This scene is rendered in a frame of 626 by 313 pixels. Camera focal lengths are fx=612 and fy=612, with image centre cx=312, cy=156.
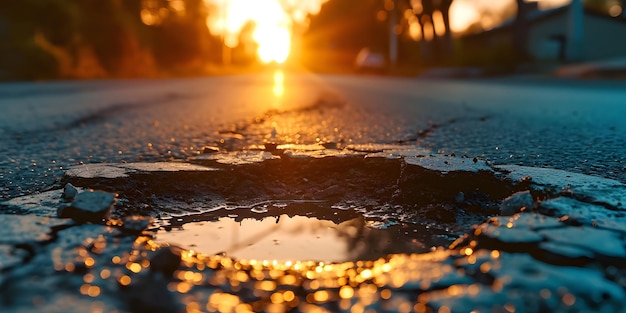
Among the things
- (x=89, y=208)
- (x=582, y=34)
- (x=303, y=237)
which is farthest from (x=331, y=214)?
(x=582, y=34)

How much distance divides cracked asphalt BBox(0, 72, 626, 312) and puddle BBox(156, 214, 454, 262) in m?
0.02

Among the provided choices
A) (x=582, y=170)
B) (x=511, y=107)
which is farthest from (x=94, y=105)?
(x=582, y=170)

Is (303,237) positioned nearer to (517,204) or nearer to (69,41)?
(517,204)

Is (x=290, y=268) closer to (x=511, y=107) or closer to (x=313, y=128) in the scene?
(x=313, y=128)

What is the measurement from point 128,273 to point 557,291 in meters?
1.10

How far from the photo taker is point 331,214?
8.39ft

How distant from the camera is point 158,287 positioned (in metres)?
1.56

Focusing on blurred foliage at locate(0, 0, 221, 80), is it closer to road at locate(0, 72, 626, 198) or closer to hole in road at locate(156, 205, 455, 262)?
road at locate(0, 72, 626, 198)

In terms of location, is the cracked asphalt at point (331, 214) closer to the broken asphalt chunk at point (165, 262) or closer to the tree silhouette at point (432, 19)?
the broken asphalt chunk at point (165, 262)

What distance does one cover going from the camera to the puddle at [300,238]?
6.47 feet

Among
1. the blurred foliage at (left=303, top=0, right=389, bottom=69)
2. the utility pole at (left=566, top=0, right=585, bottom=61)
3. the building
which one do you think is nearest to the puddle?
the utility pole at (left=566, top=0, right=585, bottom=61)

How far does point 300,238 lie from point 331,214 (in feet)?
1.34

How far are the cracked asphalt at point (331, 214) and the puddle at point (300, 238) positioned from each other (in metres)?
0.02

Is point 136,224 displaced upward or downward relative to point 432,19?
downward
